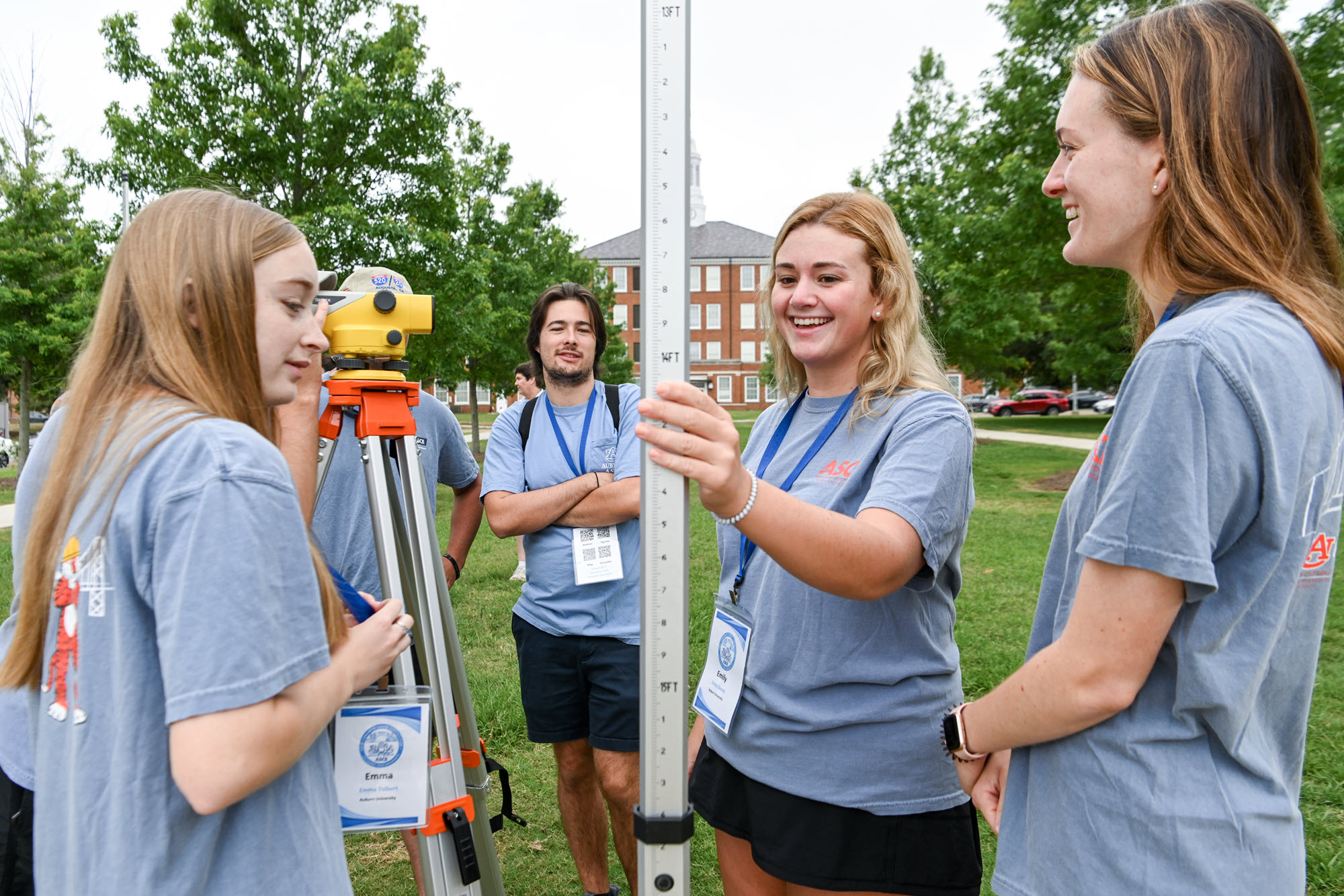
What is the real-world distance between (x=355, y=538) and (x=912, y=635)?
6.31 feet

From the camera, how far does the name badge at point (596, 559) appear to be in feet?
9.91

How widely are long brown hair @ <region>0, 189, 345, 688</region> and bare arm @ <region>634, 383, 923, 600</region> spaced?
59cm

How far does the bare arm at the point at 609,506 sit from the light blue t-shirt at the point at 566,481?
8 centimetres

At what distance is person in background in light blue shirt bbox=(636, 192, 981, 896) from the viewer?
153 cm

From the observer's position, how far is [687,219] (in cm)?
121

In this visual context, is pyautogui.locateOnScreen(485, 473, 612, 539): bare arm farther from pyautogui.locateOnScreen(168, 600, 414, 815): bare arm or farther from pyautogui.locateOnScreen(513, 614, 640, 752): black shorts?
pyautogui.locateOnScreen(168, 600, 414, 815): bare arm

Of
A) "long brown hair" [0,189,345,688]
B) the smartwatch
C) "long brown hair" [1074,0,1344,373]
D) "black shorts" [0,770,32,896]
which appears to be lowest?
"black shorts" [0,770,32,896]

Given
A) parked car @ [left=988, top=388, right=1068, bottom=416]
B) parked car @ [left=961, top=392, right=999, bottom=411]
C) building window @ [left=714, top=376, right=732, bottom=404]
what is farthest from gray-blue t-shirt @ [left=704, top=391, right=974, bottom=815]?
building window @ [left=714, top=376, right=732, bottom=404]

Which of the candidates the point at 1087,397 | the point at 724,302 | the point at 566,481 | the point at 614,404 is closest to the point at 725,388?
the point at 724,302

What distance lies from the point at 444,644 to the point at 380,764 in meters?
0.47

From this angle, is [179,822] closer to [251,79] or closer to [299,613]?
[299,613]

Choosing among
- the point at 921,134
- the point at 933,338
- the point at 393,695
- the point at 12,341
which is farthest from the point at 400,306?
the point at 921,134

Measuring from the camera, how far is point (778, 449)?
2084 mm

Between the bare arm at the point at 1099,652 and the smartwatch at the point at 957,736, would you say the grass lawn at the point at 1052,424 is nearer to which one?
the smartwatch at the point at 957,736
